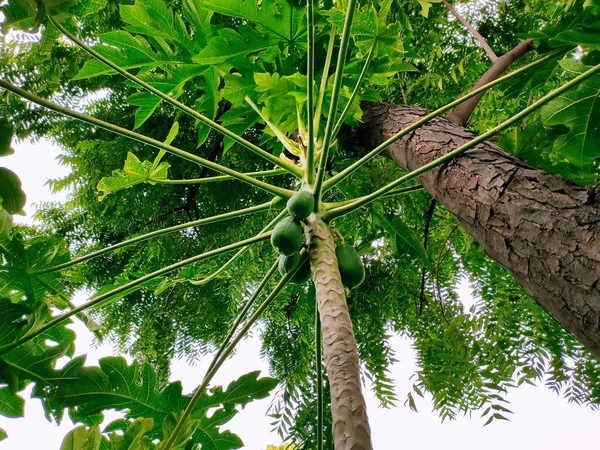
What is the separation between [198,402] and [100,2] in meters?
0.90

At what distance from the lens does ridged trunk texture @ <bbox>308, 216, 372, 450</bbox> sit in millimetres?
486

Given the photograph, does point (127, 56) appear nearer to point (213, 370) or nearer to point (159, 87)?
point (159, 87)

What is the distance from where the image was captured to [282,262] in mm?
898

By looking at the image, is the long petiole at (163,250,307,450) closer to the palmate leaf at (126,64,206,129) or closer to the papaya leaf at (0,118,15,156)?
the papaya leaf at (0,118,15,156)

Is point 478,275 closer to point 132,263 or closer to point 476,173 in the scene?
point 476,173

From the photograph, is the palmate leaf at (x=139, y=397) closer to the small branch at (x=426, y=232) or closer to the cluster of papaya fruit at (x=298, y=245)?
the cluster of papaya fruit at (x=298, y=245)

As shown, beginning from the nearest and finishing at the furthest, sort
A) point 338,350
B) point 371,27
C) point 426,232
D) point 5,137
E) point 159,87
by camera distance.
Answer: point 338,350, point 5,137, point 371,27, point 159,87, point 426,232

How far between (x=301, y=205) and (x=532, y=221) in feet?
1.21

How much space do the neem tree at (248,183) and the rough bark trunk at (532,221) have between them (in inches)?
2.2

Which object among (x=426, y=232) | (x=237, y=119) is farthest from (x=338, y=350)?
(x=237, y=119)

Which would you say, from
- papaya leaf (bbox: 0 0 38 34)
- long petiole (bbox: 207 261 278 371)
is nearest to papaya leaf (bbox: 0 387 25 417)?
long petiole (bbox: 207 261 278 371)

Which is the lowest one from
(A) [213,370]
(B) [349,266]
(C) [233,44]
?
(A) [213,370]

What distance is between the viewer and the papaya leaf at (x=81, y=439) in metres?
0.75

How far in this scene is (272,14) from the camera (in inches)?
47.3
